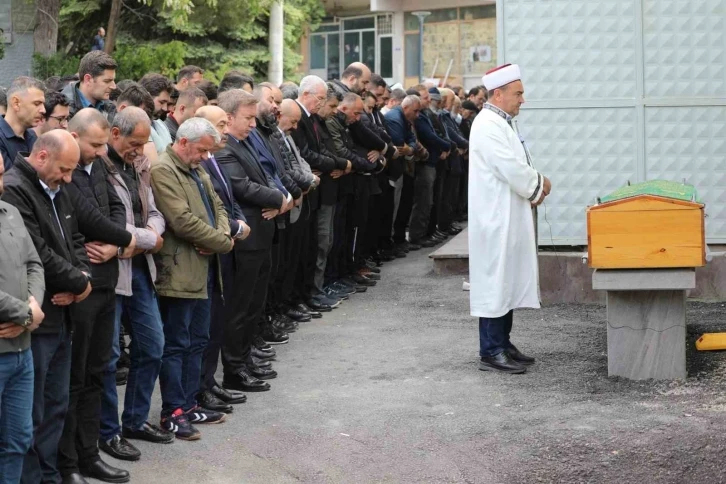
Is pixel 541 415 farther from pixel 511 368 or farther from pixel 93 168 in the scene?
pixel 93 168

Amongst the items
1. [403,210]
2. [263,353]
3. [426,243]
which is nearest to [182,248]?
[263,353]

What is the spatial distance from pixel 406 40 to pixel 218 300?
4182cm

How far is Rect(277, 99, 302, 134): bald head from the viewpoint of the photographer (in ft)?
33.8

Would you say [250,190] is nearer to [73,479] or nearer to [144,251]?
[144,251]

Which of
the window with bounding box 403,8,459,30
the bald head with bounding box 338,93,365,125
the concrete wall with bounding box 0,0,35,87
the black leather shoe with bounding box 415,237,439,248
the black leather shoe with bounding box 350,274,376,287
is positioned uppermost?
the window with bounding box 403,8,459,30

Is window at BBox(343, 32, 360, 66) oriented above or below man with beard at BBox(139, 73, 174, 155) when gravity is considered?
above

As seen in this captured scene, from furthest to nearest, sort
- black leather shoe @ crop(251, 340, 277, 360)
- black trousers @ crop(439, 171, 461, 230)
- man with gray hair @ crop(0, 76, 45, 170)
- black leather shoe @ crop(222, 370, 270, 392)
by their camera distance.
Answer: black trousers @ crop(439, 171, 461, 230), black leather shoe @ crop(251, 340, 277, 360), black leather shoe @ crop(222, 370, 270, 392), man with gray hair @ crop(0, 76, 45, 170)

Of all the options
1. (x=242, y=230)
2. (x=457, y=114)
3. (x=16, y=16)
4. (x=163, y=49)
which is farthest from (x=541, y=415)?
(x=16, y=16)

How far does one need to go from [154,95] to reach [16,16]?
2223cm

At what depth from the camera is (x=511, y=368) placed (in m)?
8.95

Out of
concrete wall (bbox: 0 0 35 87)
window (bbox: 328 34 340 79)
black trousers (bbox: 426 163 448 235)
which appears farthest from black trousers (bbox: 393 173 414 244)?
window (bbox: 328 34 340 79)

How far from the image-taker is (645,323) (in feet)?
27.7

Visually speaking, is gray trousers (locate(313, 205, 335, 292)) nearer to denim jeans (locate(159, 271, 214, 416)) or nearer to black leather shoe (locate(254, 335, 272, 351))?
black leather shoe (locate(254, 335, 272, 351))

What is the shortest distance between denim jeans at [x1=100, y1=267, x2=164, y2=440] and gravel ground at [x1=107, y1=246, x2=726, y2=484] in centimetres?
28
